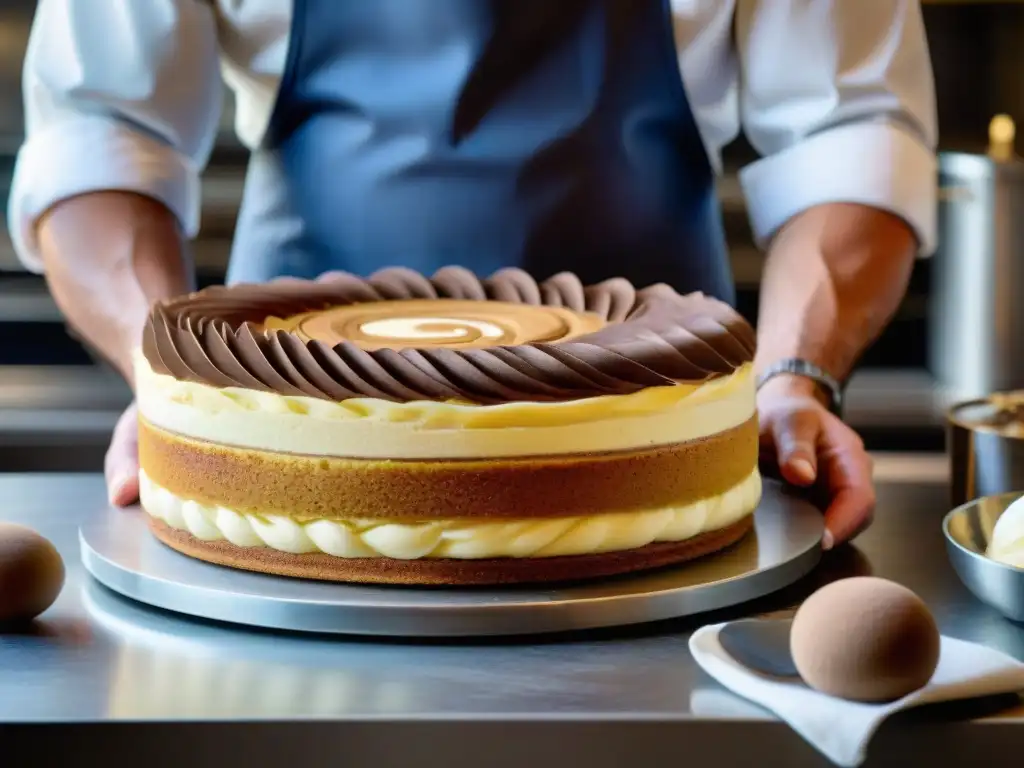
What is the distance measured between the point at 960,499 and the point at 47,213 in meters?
1.17

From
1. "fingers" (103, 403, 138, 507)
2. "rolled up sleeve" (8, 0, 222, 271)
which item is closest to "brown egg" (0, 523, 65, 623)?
"fingers" (103, 403, 138, 507)

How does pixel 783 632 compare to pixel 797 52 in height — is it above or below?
below

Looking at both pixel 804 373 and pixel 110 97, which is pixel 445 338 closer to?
pixel 804 373

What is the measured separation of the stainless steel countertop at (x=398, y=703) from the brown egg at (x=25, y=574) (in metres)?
0.02

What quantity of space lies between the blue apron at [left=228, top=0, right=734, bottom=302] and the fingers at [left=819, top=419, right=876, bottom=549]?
0.53 m

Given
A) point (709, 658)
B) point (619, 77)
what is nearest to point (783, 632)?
point (709, 658)

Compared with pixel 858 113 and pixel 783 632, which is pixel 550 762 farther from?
pixel 858 113

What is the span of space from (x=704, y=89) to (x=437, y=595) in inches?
40.2

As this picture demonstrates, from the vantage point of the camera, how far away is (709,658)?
3.12 ft

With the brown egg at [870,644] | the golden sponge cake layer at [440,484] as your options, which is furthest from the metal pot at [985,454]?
the brown egg at [870,644]

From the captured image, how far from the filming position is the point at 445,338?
1211mm

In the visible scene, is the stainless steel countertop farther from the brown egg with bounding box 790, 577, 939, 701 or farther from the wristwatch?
the wristwatch

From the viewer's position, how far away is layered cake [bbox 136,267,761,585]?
107 cm

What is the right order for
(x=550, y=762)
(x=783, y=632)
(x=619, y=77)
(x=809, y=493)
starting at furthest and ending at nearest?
1. (x=619, y=77)
2. (x=809, y=493)
3. (x=783, y=632)
4. (x=550, y=762)
